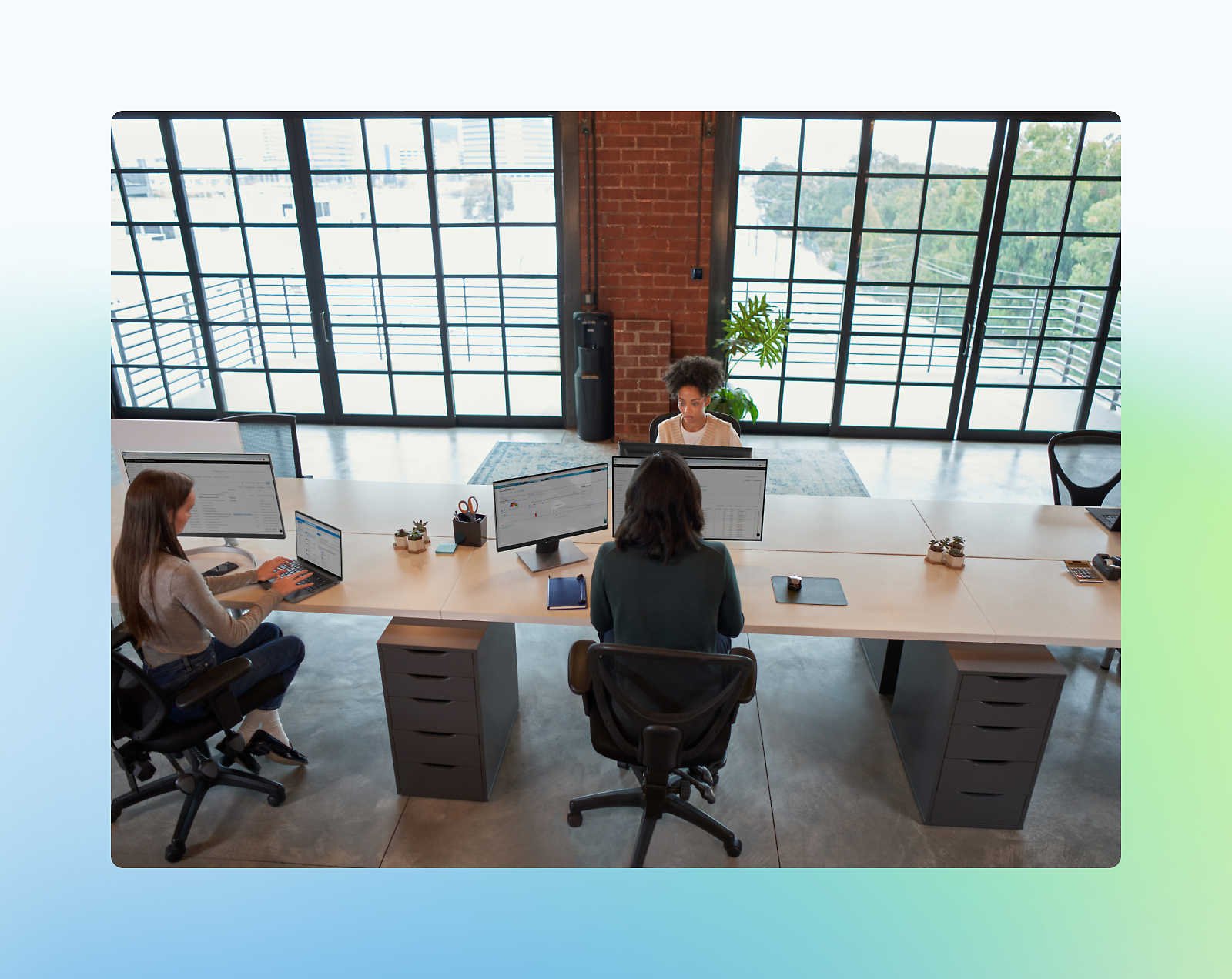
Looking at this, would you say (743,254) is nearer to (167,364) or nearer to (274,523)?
(274,523)

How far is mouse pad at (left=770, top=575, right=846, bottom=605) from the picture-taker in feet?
8.38

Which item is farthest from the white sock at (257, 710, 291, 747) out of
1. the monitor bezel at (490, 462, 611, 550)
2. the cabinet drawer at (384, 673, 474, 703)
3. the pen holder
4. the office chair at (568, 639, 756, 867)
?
the office chair at (568, 639, 756, 867)

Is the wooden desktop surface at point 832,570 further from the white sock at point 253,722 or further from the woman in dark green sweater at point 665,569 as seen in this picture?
the white sock at point 253,722

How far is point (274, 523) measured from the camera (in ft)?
9.43

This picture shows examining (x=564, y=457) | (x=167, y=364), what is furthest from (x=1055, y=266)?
(x=167, y=364)

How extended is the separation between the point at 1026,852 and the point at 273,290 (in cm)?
622

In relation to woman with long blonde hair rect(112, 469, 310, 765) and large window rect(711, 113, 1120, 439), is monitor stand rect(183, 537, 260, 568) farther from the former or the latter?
large window rect(711, 113, 1120, 439)

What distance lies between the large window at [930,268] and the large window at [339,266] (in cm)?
167

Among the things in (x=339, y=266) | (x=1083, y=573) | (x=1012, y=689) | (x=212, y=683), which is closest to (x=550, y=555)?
(x=212, y=683)

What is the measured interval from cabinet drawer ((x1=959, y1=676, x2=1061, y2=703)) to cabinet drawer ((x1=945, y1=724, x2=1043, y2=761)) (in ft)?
0.39

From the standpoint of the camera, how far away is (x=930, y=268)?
226 inches

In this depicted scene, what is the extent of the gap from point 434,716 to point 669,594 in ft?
3.35

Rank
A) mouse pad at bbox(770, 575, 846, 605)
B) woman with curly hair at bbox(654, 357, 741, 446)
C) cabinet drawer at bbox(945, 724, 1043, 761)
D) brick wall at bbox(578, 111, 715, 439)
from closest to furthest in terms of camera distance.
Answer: cabinet drawer at bbox(945, 724, 1043, 761) → mouse pad at bbox(770, 575, 846, 605) → woman with curly hair at bbox(654, 357, 741, 446) → brick wall at bbox(578, 111, 715, 439)

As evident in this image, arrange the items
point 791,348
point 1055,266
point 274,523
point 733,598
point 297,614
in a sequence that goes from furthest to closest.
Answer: point 791,348 < point 1055,266 < point 297,614 < point 274,523 < point 733,598
